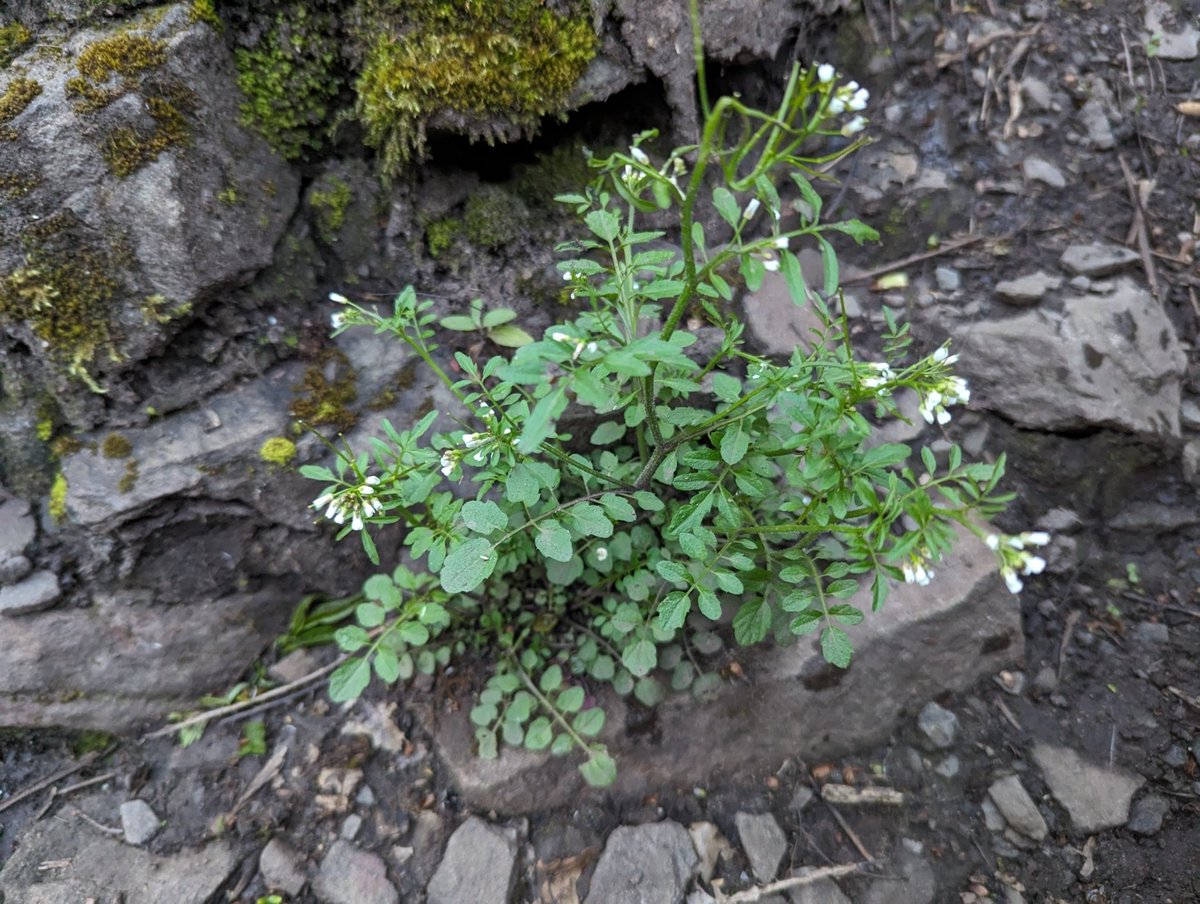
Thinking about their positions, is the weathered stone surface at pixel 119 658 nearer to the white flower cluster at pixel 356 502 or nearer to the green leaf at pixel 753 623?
the white flower cluster at pixel 356 502

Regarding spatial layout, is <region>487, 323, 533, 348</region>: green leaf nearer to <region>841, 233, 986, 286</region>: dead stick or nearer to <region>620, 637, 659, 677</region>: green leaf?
<region>620, 637, 659, 677</region>: green leaf

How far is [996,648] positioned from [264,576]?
2.59 metres

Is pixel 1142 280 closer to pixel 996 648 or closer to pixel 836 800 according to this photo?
pixel 996 648

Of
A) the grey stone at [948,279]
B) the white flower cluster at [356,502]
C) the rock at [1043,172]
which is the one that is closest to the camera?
the white flower cluster at [356,502]

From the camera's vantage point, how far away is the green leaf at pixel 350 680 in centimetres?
204

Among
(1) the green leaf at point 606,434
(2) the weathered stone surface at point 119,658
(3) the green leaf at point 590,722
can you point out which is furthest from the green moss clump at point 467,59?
(3) the green leaf at point 590,722

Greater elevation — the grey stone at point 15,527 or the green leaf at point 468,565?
the green leaf at point 468,565

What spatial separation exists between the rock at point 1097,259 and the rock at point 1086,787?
1.82 meters

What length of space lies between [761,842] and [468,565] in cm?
143

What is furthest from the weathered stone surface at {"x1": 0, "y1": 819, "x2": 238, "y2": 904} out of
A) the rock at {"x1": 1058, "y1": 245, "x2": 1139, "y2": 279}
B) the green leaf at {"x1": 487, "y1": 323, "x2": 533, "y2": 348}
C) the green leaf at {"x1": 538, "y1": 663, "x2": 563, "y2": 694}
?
the rock at {"x1": 1058, "y1": 245, "x2": 1139, "y2": 279}

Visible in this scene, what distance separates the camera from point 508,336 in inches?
101

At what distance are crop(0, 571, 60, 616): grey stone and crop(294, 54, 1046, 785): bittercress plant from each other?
36.1 inches

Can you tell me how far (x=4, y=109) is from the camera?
2.11m

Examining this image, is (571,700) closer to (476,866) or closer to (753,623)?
(476,866)
